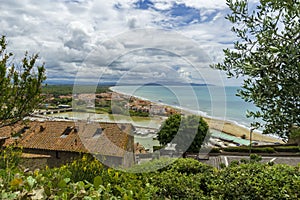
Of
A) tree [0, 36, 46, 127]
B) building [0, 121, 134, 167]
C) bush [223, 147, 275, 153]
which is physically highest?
tree [0, 36, 46, 127]

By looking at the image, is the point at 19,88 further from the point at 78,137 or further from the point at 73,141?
the point at 78,137

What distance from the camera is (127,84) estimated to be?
690cm

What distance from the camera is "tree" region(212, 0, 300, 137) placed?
5.65 feet

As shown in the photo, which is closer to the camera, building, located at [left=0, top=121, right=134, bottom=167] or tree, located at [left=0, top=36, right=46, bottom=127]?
tree, located at [left=0, top=36, right=46, bottom=127]

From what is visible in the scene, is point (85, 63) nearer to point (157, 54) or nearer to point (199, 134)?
point (157, 54)

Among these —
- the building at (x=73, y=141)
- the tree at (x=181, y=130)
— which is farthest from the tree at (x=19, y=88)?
the tree at (x=181, y=130)

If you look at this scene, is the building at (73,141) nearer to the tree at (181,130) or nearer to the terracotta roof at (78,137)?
the terracotta roof at (78,137)

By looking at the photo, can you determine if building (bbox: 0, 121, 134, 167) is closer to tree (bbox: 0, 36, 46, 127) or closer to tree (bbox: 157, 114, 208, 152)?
tree (bbox: 157, 114, 208, 152)

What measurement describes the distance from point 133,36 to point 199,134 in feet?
54.2

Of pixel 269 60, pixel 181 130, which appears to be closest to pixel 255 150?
pixel 181 130

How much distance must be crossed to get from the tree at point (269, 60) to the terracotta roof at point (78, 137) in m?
9.00


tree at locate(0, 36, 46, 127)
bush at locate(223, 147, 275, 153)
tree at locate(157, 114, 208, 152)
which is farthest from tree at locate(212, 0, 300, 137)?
bush at locate(223, 147, 275, 153)

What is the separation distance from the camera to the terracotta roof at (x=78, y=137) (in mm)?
12133

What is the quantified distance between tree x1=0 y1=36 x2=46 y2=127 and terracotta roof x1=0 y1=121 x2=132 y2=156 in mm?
5130
